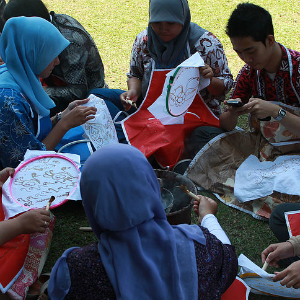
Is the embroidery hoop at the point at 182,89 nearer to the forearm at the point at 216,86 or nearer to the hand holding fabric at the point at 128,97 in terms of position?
the forearm at the point at 216,86

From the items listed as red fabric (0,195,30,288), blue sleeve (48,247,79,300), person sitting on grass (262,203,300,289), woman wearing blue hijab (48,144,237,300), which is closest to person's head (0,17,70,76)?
red fabric (0,195,30,288)

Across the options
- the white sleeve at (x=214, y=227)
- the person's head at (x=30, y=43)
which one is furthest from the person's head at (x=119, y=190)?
the person's head at (x=30, y=43)


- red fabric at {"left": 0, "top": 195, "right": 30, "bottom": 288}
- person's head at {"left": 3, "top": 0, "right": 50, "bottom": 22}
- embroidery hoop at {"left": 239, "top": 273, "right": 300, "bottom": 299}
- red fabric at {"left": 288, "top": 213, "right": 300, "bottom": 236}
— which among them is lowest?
embroidery hoop at {"left": 239, "top": 273, "right": 300, "bottom": 299}

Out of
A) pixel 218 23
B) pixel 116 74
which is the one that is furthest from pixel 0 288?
pixel 218 23

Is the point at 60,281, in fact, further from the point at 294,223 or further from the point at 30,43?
the point at 30,43

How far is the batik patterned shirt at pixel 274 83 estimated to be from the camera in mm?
2678

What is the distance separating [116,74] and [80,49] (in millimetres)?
1712

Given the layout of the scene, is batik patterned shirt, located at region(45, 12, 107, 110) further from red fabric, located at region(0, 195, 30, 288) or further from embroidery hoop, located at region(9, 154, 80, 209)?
red fabric, located at region(0, 195, 30, 288)

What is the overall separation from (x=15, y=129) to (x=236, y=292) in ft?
5.48

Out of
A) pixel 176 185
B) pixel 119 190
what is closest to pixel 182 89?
pixel 176 185

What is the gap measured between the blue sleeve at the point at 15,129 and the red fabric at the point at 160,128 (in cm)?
89

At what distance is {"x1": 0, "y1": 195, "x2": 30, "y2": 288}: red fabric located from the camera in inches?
78.7

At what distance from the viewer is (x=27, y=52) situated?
256 cm

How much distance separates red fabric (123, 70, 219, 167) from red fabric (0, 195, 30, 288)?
122cm
